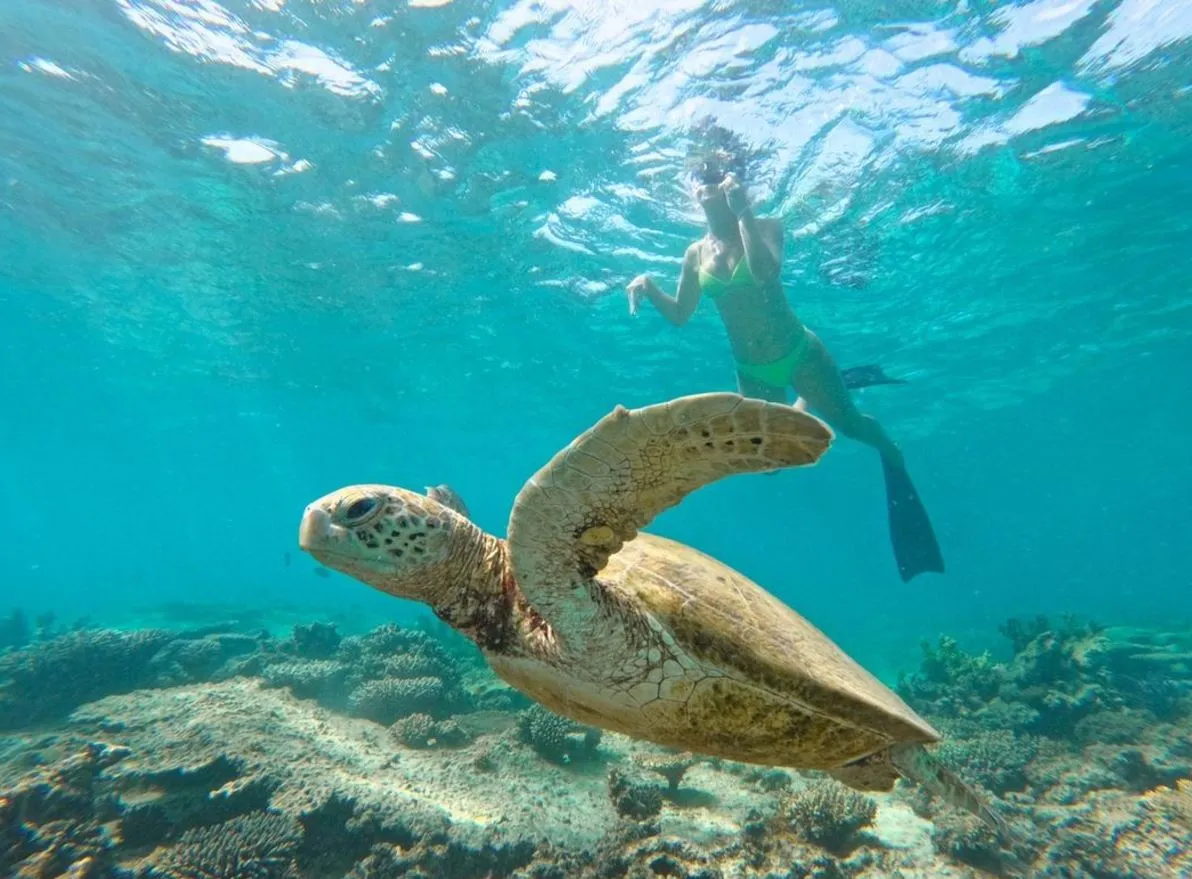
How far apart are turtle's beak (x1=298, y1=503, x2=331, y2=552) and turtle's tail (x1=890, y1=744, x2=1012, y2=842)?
3.00m

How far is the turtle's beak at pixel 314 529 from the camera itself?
7.29ft

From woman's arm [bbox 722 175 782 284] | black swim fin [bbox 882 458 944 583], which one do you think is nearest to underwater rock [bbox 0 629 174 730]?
woman's arm [bbox 722 175 782 284]

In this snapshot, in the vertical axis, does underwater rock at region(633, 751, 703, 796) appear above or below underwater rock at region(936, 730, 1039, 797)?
below

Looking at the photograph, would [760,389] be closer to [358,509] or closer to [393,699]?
[393,699]

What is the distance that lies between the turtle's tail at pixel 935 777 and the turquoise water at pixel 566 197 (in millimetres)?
9220

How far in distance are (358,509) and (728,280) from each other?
A: 7318mm

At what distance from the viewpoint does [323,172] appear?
483 inches

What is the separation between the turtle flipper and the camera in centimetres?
189

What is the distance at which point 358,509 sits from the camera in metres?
2.34

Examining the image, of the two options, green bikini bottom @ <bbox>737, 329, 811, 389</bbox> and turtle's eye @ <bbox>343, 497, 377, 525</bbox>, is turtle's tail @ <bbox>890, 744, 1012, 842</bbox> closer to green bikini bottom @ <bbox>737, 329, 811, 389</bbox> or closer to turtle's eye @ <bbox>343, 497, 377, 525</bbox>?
turtle's eye @ <bbox>343, 497, 377, 525</bbox>

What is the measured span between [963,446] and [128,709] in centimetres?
4214

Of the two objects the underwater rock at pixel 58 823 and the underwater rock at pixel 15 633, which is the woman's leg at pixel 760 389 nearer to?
the underwater rock at pixel 58 823

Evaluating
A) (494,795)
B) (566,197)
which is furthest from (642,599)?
(566,197)

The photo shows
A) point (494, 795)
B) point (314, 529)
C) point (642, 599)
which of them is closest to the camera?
point (314, 529)
